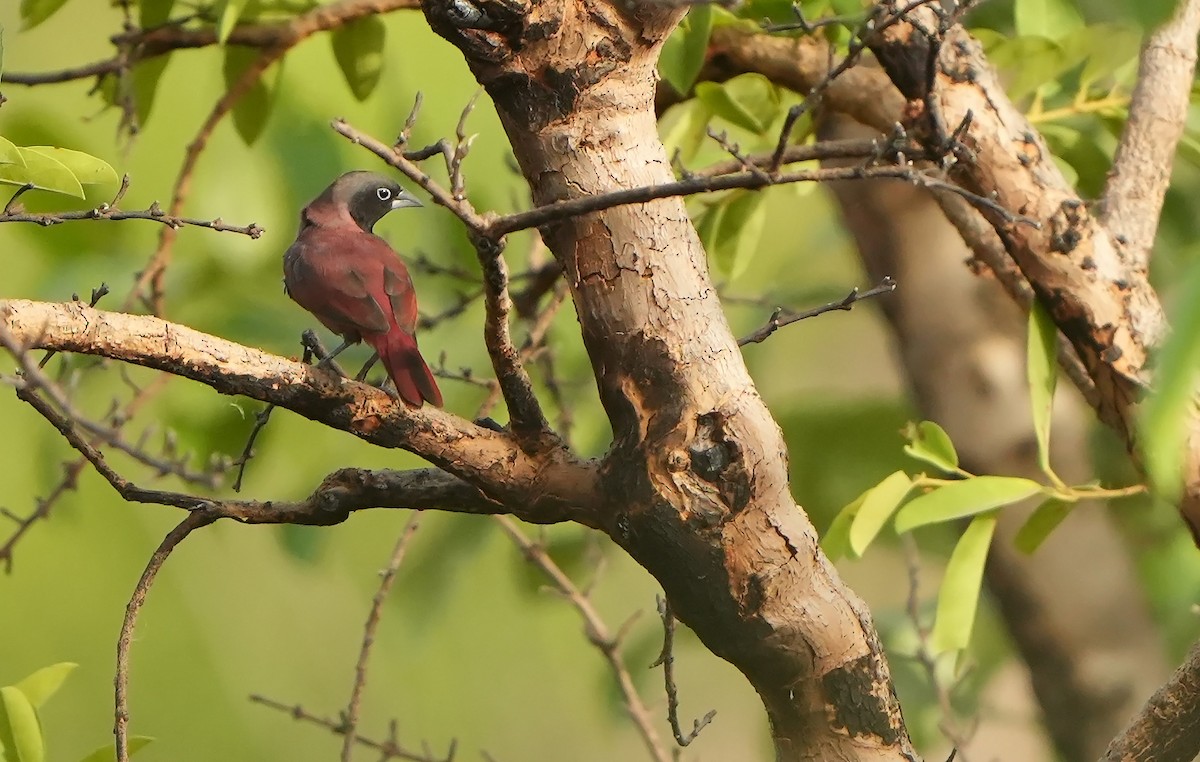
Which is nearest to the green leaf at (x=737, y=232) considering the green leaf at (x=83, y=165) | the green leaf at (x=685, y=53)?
the green leaf at (x=685, y=53)

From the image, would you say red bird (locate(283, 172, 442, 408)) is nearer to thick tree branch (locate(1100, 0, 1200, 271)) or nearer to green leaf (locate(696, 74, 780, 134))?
green leaf (locate(696, 74, 780, 134))

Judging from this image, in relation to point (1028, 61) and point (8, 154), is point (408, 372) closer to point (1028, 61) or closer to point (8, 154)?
point (8, 154)

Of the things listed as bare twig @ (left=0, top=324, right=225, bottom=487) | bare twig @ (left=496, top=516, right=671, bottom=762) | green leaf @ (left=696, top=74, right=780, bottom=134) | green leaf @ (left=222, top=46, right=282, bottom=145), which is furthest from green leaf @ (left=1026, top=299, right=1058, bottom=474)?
green leaf @ (left=222, top=46, right=282, bottom=145)

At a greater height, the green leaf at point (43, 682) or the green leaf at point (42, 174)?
the green leaf at point (42, 174)

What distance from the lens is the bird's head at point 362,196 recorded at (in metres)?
0.67

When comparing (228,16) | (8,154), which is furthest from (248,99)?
(8,154)

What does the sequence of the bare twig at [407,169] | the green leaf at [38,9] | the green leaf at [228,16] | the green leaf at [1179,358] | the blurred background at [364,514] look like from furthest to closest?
the blurred background at [364,514] → the green leaf at [38,9] → the green leaf at [228,16] → the bare twig at [407,169] → the green leaf at [1179,358]

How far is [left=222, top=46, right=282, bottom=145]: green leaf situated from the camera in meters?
0.91

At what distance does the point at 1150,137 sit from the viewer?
0.75 m

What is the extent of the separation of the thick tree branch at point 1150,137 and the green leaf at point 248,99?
0.58m

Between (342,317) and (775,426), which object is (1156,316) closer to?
(775,426)

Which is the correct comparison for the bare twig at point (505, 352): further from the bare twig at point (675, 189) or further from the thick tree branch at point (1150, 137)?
the thick tree branch at point (1150, 137)

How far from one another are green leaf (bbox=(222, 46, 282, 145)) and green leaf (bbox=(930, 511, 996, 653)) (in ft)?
1.90

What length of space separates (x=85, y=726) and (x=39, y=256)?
731 millimetres
